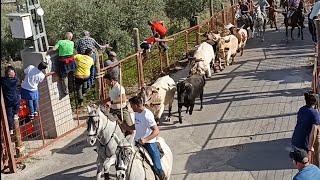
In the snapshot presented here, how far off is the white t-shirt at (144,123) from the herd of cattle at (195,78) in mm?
4146

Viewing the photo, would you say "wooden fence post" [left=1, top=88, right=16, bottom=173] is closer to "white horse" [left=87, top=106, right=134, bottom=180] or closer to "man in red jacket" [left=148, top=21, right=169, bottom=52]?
"white horse" [left=87, top=106, right=134, bottom=180]

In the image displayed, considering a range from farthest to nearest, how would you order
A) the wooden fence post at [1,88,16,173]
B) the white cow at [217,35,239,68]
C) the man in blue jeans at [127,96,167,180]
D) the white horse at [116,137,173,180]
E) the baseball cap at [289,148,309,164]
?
the white cow at [217,35,239,68], the wooden fence post at [1,88,16,173], the man in blue jeans at [127,96,167,180], the white horse at [116,137,173,180], the baseball cap at [289,148,309,164]

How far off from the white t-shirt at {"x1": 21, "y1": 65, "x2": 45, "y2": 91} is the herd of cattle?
2.48 meters

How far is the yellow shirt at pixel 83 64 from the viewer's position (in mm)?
12578

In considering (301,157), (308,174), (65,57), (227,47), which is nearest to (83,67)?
(65,57)

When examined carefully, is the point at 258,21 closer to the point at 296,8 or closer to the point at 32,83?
the point at 296,8

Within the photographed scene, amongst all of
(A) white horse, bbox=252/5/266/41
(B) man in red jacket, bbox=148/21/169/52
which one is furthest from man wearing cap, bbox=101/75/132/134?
(A) white horse, bbox=252/5/266/41

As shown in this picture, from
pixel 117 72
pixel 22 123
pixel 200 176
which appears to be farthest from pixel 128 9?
pixel 200 176

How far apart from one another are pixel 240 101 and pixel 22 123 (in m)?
6.45

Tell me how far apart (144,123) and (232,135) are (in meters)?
5.20

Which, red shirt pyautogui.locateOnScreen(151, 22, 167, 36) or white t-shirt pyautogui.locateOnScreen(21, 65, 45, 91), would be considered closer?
white t-shirt pyautogui.locateOnScreen(21, 65, 45, 91)

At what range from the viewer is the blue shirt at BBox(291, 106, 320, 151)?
7867mm

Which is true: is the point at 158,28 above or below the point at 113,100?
above

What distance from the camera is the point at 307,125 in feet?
26.3
